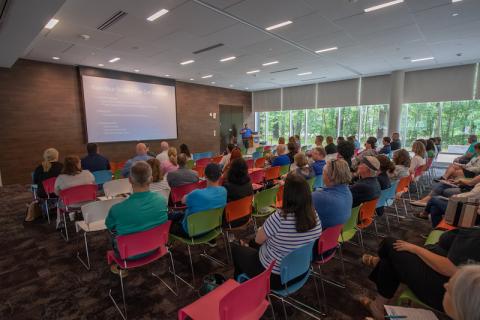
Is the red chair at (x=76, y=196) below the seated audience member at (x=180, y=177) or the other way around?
below

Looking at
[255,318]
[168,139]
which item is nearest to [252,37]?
[255,318]

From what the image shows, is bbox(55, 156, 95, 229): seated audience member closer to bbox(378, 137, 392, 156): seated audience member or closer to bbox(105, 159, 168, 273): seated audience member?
bbox(105, 159, 168, 273): seated audience member

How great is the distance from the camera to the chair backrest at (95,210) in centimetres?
281

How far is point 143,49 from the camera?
645 cm

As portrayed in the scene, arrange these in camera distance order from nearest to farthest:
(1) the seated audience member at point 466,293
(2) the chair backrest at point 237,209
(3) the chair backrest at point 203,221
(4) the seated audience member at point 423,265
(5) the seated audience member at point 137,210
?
(1) the seated audience member at point 466,293 < (4) the seated audience member at point 423,265 < (5) the seated audience member at point 137,210 < (3) the chair backrest at point 203,221 < (2) the chair backrest at point 237,209

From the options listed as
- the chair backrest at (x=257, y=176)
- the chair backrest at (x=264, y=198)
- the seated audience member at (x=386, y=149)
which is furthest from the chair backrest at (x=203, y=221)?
the seated audience member at (x=386, y=149)

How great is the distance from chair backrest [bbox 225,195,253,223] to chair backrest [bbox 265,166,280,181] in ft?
6.41

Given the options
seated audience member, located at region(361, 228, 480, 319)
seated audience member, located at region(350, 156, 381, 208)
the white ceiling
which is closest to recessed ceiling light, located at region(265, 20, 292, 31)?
the white ceiling

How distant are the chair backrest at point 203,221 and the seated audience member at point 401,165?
3640 mm

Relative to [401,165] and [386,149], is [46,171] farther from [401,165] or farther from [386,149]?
[386,149]

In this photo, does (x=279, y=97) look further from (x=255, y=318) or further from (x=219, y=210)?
(x=255, y=318)

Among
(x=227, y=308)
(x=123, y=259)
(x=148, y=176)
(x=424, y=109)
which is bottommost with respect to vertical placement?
(x=123, y=259)

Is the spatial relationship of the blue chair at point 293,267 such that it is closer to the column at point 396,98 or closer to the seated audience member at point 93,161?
the seated audience member at point 93,161

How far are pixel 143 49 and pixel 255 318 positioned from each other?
6859mm
